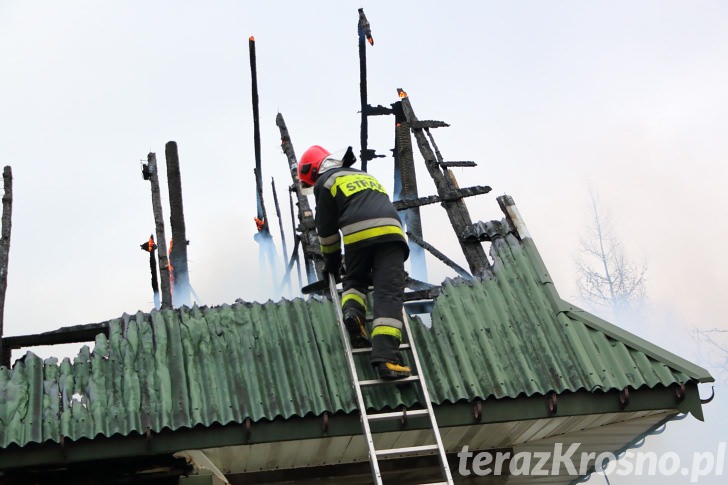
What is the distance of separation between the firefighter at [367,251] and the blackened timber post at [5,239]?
4.23 meters

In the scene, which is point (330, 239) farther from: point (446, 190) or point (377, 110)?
point (377, 110)

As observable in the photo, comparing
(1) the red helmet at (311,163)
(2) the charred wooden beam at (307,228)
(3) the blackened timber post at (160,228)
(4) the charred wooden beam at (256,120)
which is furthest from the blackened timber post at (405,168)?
(1) the red helmet at (311,163)

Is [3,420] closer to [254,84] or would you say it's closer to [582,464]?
[582,464]

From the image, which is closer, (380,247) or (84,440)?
(84,440)

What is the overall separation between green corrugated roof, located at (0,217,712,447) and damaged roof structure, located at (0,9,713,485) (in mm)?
12

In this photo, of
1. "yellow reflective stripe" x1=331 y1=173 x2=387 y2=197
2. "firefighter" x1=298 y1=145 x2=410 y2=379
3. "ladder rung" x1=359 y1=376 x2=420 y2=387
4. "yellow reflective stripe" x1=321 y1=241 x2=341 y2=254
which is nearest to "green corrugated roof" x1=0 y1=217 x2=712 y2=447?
"ladder rung" x1=359 y1=376 x2=420 y2=387

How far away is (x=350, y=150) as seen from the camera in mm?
6863

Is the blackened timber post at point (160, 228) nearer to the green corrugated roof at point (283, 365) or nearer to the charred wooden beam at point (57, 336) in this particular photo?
the charred wooden beam at point (57, 336)

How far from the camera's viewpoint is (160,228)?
34.5 feet

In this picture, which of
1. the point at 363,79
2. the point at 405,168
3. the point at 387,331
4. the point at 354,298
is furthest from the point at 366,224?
the point at 363,79

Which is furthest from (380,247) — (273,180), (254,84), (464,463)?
(273,180)

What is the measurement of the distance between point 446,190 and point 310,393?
19.0 feet

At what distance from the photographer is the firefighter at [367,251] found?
247 inches

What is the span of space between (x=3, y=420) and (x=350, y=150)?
3196mm
